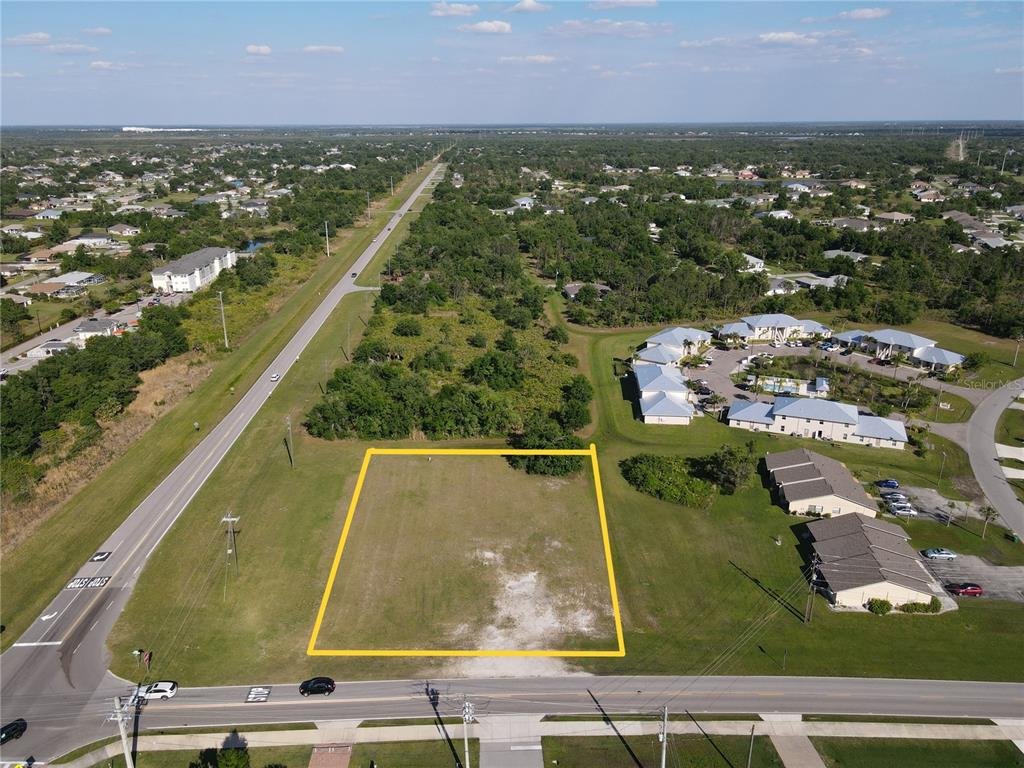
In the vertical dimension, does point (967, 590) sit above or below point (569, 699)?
above

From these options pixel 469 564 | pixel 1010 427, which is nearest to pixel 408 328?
pixel 469 564

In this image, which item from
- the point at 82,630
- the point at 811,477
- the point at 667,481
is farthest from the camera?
the point at 667,481

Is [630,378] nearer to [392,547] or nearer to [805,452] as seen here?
[805,452]

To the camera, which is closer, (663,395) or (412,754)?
(412,754)

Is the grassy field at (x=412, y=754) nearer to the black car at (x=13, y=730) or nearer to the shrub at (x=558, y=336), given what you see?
the black car at (x=13, y=730)

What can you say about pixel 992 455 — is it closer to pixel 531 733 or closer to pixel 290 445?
pixel 531 733

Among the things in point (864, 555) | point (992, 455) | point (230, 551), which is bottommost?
point (230, 551)

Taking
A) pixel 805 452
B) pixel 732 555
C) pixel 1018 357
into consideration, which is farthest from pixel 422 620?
pixel 1018 357
